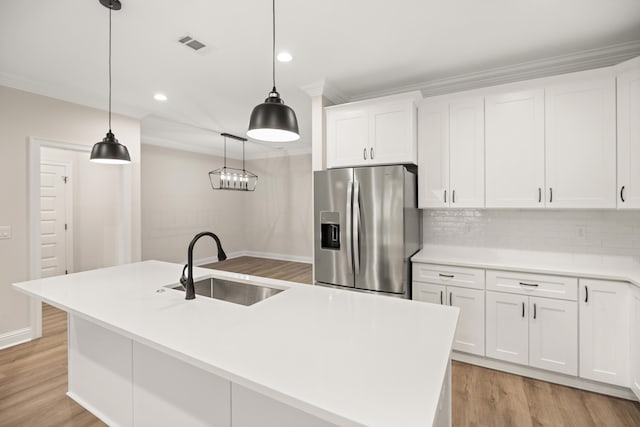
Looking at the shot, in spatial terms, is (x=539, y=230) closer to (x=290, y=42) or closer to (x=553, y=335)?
(x=553, y=335)

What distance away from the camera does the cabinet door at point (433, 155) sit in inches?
111

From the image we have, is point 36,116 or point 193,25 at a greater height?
point 193,25

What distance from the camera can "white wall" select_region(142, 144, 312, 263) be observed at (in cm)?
572

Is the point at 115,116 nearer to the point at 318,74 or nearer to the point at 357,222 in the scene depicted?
the point at 318,74

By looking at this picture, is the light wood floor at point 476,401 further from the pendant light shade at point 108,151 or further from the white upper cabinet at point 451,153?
the pendant light shade at point 108,151

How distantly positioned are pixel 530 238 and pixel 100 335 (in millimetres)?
3532

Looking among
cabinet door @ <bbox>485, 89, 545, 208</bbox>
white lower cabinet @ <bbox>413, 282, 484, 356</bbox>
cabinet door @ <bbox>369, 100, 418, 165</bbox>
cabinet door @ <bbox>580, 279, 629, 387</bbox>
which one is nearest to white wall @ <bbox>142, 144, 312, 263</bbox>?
cabinet door @ <bbox>369, 100, 418, 165</bbox>

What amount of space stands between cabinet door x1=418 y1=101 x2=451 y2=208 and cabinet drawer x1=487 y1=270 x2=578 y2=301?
2.58 ft

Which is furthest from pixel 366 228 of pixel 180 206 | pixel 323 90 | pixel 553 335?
pixel 180 206

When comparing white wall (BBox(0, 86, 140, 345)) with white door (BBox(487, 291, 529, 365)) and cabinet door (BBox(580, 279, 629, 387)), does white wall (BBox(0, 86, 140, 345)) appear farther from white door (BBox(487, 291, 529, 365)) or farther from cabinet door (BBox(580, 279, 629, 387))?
cabinet door (BBox(580, 279, 629, 387))

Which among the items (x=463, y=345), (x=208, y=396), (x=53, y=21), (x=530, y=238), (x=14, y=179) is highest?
(x=53, y=21)

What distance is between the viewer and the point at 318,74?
A: 2904mm

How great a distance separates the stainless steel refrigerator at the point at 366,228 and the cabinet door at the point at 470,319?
0.43 m

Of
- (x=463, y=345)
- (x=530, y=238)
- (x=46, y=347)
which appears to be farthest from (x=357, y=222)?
(x=46, y=347)
